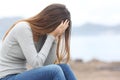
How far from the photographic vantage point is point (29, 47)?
5.92 meters

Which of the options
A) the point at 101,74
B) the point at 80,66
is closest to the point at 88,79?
the point at 101,74

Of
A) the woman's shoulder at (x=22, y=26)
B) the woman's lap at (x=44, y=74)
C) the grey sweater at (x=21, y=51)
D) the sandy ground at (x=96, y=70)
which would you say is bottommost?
the sandy ground at (x=96, y=70)

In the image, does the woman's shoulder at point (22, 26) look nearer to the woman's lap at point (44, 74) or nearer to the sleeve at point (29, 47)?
the sleeve at point (29, 47)

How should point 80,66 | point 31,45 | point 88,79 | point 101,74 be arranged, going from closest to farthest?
point 31,45
point 88,79
point 101,74
point 80,66

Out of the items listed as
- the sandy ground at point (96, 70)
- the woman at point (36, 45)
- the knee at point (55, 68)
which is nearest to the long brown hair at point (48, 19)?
the woman at point (36, 45)

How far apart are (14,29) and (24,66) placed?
13.5 inches

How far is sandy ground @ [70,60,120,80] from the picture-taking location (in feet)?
40.4

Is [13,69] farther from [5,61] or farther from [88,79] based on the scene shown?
[88,79]

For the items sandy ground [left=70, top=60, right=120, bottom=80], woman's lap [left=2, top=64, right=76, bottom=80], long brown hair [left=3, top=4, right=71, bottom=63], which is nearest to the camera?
woman's lap [left=2, top=64, right=76, bottom=80]

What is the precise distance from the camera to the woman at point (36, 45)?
588 centimetres

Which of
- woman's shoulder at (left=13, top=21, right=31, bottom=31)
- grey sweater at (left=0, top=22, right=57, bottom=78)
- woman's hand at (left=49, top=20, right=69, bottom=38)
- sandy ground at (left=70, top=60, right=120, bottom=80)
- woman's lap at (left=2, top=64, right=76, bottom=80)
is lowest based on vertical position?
sandy ground at (left=70, top=60, right=120, bottom=80)

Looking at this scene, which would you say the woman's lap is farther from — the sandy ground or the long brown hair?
the sandy ground

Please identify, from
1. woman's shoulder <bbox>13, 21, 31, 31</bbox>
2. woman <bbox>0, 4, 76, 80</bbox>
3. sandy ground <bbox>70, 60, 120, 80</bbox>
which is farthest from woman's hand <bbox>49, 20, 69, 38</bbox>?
sandy ground <bbox>70, 60, 120, 80</bbox>

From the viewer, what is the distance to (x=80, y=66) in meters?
14.0
